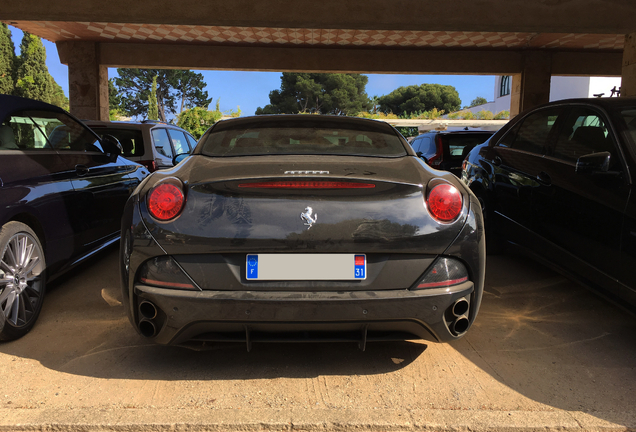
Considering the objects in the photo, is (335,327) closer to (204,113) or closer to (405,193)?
(405,193)

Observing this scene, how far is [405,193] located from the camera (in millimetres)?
2334

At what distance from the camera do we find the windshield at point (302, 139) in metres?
2.92

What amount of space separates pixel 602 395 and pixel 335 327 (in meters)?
1.35

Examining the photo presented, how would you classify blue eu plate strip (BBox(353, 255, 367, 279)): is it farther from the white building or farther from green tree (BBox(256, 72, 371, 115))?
green tree (BBox(256, 72, 371, 115))

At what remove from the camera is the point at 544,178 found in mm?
3770

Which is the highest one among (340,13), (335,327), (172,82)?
(172,82)

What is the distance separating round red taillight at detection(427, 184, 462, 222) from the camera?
2.34 meters

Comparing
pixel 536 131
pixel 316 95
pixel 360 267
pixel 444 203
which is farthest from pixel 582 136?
pixel 316 95

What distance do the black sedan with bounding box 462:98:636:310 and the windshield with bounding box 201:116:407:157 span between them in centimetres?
130

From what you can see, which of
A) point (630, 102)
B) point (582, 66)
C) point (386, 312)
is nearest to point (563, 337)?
point (386, 312)

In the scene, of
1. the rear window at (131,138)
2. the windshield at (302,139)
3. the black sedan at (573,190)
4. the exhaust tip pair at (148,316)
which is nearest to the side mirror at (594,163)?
the black sedan at (573,190)

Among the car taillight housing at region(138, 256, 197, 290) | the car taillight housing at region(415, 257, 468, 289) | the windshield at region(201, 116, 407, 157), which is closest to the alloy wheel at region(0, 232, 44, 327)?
the car taillight housing at region(138, 256, 197, 290)

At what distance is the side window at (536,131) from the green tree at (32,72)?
41811mm

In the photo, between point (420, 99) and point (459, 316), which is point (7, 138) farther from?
point (420, 99)
